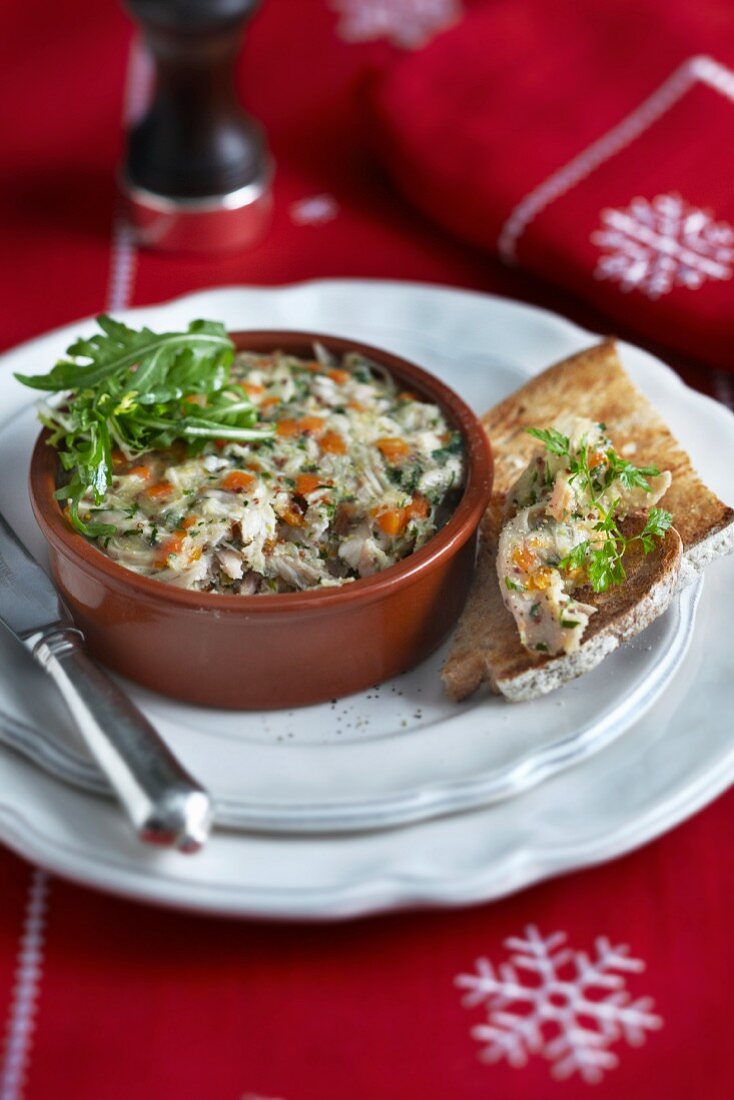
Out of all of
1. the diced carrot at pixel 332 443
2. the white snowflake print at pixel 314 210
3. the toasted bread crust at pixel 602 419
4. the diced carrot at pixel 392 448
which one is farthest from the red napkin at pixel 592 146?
the diced carrot at pixel 332 443

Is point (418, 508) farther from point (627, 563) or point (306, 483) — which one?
point (627, 563)

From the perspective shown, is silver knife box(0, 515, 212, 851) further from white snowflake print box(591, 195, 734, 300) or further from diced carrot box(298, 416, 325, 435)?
white snowflake print box(591, 195, 734, 300)

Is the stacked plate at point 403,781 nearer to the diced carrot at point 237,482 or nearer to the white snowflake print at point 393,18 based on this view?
the diced carrot at point 237,482

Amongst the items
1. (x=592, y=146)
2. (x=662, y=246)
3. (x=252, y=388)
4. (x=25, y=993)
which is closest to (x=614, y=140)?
(x=592, y=146)

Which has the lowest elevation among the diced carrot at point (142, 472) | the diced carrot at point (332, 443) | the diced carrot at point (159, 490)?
the diced carrot at point (142, 472)

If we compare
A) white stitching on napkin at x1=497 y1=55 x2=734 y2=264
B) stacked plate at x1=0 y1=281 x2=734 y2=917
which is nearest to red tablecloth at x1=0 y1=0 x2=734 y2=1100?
stacked plate at x1=0 y1=281 x2=734 y2=917

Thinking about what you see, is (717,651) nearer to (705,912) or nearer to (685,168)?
(705,912)
